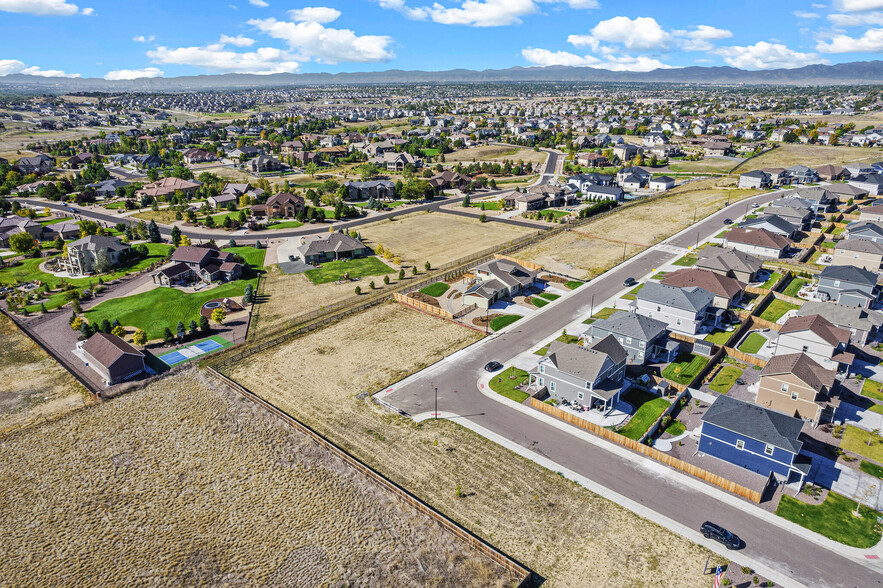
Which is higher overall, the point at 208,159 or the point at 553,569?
the point at 208,159

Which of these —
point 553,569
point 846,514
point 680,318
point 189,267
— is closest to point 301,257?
point 189,267

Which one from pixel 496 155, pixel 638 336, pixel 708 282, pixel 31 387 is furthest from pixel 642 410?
pixel 496 155

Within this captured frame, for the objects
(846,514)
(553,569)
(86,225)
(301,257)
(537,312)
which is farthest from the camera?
(86,225)

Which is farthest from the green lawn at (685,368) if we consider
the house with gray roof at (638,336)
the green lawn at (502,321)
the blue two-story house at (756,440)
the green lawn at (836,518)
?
the green lawn at (502,321)

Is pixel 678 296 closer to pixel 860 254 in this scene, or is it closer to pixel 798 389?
pixel 798 389

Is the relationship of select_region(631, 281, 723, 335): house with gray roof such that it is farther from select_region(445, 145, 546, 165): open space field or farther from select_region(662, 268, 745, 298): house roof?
select_region(445, 145, 546, 165): open space field

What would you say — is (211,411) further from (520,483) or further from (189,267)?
(189,267)

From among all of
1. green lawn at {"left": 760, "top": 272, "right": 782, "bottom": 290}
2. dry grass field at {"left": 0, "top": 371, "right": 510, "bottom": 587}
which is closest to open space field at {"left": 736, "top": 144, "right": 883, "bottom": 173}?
green lawn at {"left": 760, "top": 272, "right": 782, "bottom": 290}
